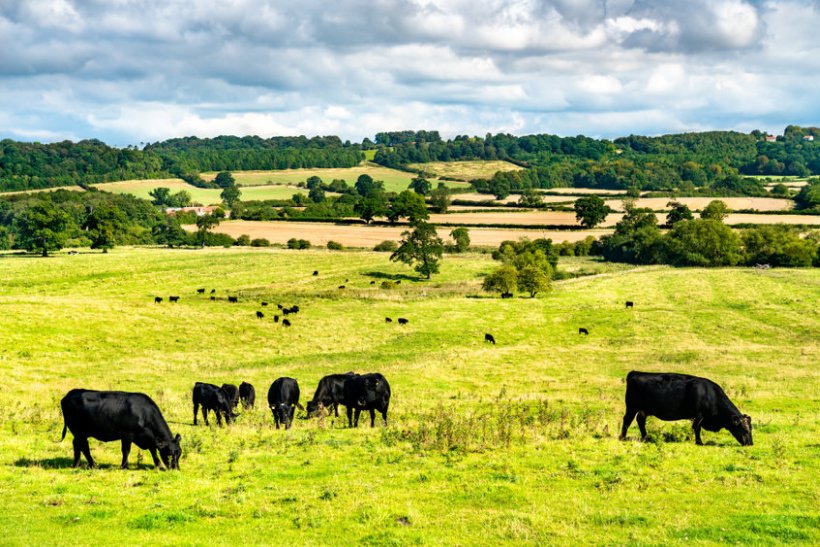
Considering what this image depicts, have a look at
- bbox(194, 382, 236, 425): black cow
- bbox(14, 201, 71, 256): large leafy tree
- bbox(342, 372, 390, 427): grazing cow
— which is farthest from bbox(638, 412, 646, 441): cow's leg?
bbox(14, 201, 71, 256): large leafy tree

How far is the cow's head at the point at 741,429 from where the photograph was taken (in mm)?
20125

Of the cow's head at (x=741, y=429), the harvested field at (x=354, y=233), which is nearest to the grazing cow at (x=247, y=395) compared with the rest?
the cow's head at (x=741, y=429)

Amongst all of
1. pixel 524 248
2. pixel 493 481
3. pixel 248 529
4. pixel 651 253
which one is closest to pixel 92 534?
pixel 248 529

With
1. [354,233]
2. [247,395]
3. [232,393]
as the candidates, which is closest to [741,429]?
[247,395]

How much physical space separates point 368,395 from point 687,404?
10736 mm

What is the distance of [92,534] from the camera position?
12.8 m

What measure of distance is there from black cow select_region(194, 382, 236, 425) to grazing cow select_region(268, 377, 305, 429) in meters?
1.54

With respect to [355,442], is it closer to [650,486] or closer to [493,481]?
[493,481]

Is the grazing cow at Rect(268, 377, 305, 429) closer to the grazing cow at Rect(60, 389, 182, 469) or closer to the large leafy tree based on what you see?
the grazing cow at Rect(60, 389, 182, 469)

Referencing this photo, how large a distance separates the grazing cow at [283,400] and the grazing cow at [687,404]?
11384mm

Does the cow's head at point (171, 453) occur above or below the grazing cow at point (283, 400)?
above

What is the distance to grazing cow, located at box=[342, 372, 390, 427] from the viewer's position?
25.0 metres

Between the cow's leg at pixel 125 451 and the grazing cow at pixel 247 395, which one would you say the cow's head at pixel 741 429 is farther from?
the grazing cow at pixel 247 395

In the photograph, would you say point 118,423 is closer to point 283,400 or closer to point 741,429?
point 283,400
